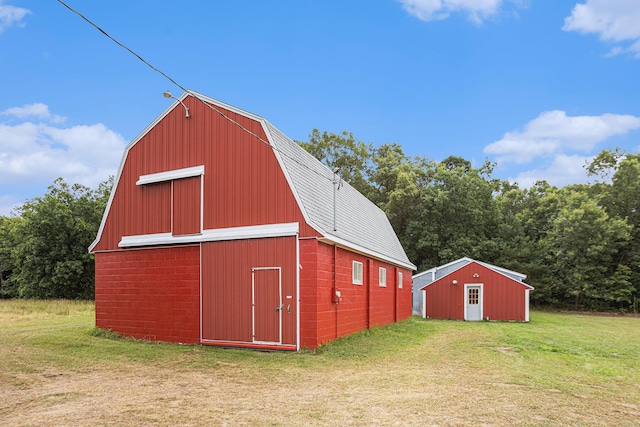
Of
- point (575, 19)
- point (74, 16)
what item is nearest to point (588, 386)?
point (74, 16)

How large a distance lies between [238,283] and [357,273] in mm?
3931

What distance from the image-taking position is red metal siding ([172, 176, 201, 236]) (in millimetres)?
12211

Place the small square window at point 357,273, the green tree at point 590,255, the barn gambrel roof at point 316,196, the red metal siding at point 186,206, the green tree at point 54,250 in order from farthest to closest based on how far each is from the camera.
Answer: the green tree at point 54,250 → the green tree at point 590,255 → the small square window at point 357,273 → the red metal siding at point 186,206 → the barn gambrel roof at point 316,196

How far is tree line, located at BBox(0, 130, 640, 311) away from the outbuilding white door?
10.2 m

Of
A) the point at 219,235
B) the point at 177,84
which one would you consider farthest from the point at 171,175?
the point at 177,84

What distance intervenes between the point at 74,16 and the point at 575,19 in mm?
15643

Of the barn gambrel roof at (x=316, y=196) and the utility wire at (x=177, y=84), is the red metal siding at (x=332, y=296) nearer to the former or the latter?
the barn gambrel roof at (x=316, y=196)

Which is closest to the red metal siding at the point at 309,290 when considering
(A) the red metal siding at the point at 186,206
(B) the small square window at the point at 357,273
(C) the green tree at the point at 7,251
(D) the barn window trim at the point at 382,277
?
(B) the small square window at the point at 357,273

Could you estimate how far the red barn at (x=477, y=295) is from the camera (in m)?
22.3

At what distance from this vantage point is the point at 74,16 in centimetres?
646

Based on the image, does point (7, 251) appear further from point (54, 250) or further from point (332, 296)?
point (332, 296)

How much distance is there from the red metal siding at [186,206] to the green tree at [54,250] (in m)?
25.3

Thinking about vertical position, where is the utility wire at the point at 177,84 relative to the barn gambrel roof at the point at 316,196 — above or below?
above

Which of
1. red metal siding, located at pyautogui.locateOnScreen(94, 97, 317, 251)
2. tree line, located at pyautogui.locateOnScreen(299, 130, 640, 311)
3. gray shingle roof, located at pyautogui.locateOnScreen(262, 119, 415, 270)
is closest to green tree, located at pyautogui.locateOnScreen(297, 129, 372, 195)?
tree line, located at pyautogui.locateOnScreen(299, 130, 640, 311)
